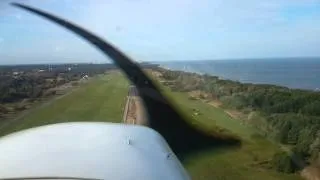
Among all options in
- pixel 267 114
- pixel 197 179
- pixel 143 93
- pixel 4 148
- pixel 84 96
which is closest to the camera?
pixel 4 148

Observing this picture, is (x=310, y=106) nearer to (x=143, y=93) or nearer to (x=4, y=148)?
(x=143, y=93)

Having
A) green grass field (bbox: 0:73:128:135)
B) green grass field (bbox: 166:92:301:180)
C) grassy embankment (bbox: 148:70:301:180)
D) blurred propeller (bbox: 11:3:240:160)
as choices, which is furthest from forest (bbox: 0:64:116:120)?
blurred propeller (bbox: 11:3:240:160)

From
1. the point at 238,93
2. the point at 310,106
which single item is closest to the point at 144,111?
the point at 238,93

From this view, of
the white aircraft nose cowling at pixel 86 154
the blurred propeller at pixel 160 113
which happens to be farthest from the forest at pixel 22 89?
the white aircraft nose cowling at pixel 86 154

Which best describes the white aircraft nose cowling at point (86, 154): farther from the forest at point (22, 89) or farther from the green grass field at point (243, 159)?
the forest at point (22, 89)

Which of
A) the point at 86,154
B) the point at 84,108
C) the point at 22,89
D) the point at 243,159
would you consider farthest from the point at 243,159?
the point at 86,154
